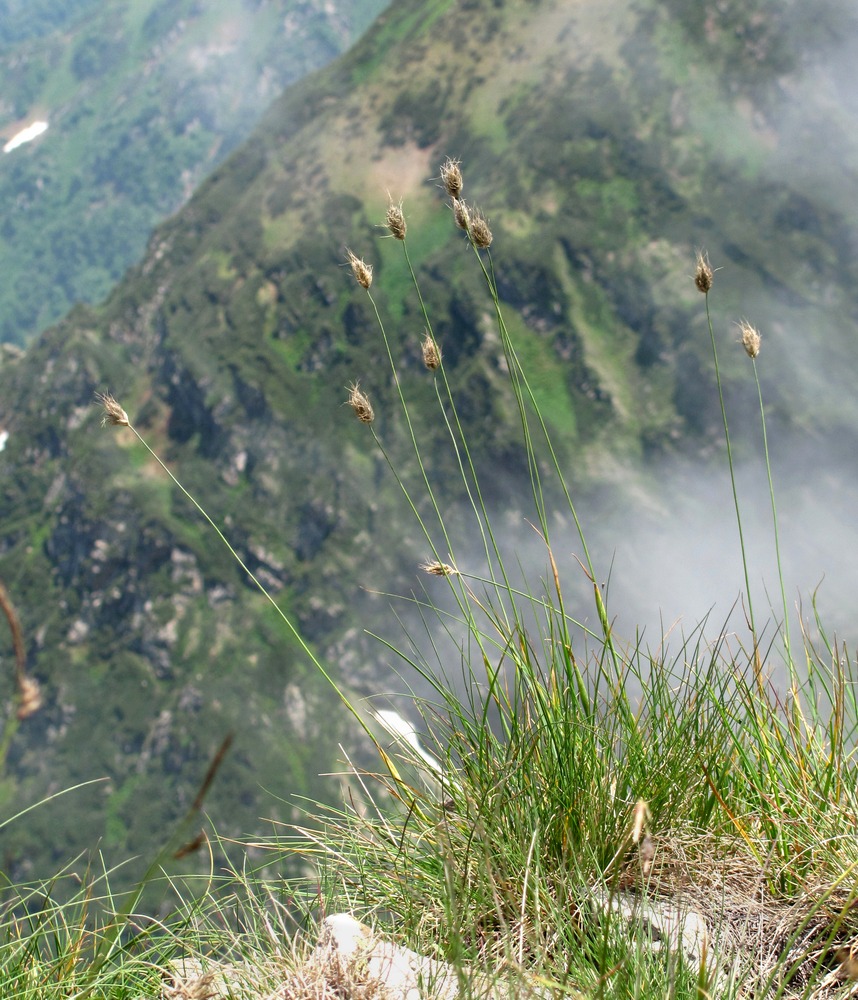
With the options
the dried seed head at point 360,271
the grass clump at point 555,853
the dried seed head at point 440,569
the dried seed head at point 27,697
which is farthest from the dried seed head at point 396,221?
the dried seed head at point 27,697

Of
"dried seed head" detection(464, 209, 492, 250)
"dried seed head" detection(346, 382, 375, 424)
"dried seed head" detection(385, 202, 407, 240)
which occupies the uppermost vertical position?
"dried seed head" detection(385, 202, 407, 240)

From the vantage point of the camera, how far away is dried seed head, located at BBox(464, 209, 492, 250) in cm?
307

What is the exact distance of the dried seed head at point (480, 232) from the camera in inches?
121

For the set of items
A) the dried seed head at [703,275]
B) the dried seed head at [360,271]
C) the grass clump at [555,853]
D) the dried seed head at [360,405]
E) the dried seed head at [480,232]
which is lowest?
the grass clump at [555,853]

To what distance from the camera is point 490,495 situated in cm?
18850

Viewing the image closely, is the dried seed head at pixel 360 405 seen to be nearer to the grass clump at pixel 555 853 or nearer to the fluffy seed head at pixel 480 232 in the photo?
the grass clump at pixel 555 853

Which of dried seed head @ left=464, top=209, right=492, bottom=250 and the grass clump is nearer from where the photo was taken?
the grass clump

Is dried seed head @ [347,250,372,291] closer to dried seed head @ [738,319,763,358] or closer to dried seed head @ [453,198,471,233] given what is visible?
dried seed head @ [453,198,471,233]

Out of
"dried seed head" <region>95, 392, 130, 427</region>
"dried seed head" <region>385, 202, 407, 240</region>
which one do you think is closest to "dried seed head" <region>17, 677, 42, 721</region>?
"dried seed head" <region>95, 392, 130, 427</region>

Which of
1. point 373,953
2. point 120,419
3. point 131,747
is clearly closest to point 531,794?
point 373,953

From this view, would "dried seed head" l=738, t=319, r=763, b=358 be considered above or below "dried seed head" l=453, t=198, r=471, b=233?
below

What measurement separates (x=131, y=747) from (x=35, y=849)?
2697 cm

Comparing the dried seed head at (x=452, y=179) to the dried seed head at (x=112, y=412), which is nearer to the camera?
the dried seed head at (x=112, y=412)

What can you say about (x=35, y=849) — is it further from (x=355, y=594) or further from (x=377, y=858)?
(x=377, y=858)
